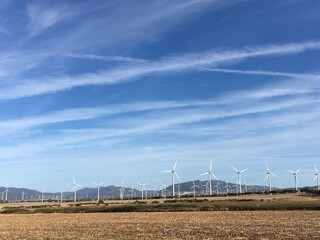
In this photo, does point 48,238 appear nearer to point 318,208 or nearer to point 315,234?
point 315,234

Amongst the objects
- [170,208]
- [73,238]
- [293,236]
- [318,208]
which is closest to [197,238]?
[293,236]

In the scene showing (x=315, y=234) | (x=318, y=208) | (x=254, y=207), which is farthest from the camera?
(x=254, y=207)

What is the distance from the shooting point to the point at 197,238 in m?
38.7

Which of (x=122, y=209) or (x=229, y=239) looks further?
(x=122, y=209)

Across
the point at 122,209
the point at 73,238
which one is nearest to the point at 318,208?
the point at 122,209

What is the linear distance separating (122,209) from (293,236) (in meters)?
73.0

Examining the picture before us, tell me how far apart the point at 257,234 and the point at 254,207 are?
184 feet

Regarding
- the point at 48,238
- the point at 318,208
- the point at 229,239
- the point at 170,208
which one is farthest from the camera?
the point at 170,208

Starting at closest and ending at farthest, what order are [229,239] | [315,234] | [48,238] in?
[229,239] → [315,234] → [48,238]

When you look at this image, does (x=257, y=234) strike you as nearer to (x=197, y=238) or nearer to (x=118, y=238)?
(x=197, y=238)

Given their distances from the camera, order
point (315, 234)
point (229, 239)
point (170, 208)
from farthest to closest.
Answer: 1. point (170, 208)
2. point (315, 234)
3. point (229, 239)

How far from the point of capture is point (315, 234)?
39562 millimetres

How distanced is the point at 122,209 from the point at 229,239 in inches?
2866

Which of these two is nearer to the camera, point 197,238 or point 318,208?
point 197,238
